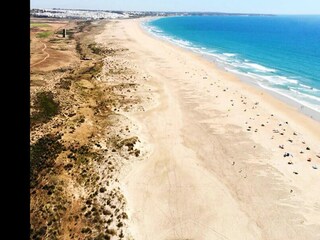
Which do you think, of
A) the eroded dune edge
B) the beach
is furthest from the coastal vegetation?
the beach

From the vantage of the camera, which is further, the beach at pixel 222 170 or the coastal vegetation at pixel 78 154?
the beach at pixel 222 170

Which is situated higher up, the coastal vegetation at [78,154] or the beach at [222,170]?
the beach at [222,170]

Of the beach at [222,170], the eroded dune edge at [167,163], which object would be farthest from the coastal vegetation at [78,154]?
the beach at [222,170]

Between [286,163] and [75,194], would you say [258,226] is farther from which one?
[75,194]

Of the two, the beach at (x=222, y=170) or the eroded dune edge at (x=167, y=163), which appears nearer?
the eroded dune edge at (x=167, y=163)

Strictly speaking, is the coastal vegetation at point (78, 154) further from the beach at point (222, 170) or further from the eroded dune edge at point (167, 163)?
the beach at point (222, 170)

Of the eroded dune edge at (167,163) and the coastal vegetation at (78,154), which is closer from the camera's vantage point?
the coastal vegetation at (78,154)

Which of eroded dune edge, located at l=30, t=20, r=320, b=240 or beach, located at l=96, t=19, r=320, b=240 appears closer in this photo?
eroded dune edge, located at l=30, t=20, r=320, b=240

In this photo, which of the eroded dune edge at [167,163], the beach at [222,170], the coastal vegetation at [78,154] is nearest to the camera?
the coastal vegetation at [78,154]

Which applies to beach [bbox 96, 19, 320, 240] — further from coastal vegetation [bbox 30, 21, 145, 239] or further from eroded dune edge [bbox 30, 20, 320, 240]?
coastal vegetation [bbox 30, 21, 145, 239]

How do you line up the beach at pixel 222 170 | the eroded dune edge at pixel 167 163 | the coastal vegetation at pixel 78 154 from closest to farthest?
the coastal vegetation at pixel 78 154 < the eroded dune edge at pixel 167 163 < the beach at pixel 222 170
